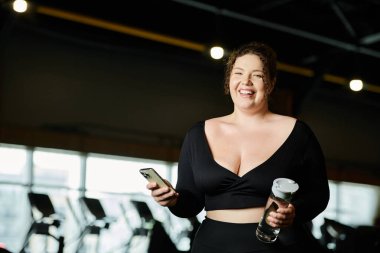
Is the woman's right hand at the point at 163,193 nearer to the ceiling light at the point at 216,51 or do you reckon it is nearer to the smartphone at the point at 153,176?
the smartphone at the point at 153,176

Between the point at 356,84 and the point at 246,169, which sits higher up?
the point at 356,84

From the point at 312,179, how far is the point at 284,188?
29cm

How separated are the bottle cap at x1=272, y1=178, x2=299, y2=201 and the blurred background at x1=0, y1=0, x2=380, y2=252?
6.59 metres

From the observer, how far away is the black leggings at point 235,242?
5.56 feet

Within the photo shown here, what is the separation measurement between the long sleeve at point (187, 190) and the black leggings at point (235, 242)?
168mm

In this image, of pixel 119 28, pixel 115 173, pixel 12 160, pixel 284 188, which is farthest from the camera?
pixel 115 173

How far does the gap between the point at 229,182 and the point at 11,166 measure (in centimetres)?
833

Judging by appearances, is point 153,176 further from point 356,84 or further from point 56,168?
point 56,168

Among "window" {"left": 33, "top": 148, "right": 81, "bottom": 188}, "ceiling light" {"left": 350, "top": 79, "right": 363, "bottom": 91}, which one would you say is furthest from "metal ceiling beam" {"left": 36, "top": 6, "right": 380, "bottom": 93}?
"window" {"left": 33, "top": 148, "right": 81, "bottom": 188}

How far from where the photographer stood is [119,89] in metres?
11.1

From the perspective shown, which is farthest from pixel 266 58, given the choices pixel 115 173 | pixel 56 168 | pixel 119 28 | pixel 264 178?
pixel 115 173

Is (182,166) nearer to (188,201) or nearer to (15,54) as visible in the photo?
(188,201)

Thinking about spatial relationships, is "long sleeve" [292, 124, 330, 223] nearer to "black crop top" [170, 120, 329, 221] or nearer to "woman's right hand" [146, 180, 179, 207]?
"black crop top" [170, 120, 329, 221]

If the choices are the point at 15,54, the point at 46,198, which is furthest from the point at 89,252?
the point at 15,54
